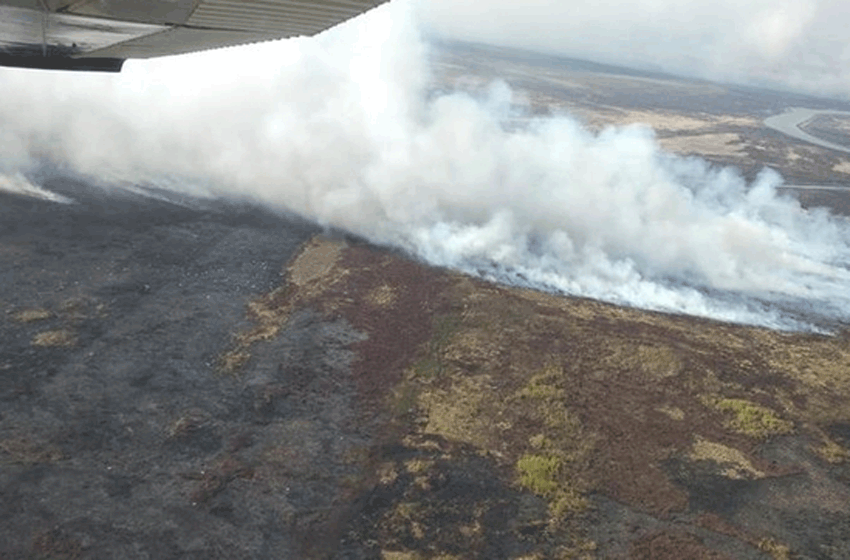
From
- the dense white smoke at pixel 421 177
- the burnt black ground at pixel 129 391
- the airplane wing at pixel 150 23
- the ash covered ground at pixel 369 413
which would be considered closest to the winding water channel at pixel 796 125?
the dense white smoke at pixel 421 177

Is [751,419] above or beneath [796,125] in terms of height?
beneath

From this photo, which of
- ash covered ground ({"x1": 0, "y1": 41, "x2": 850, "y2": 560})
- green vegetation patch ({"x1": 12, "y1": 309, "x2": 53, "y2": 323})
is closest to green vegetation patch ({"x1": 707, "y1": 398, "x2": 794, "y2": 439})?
ash covered ground ({"x1": 0, "y1": 41, "x2": 850, "y2": 560})

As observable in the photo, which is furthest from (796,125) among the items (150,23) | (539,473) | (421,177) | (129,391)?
(150,23)

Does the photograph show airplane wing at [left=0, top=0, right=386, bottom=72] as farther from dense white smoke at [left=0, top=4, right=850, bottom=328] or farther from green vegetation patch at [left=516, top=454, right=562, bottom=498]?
dense white smoke at [left=0, top=4, right=850, bottom=328]

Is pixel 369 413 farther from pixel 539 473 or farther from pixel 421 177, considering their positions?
pixel 421 177

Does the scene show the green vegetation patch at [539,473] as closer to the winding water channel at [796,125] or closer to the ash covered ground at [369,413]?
the ash covered ground at [369,413]
